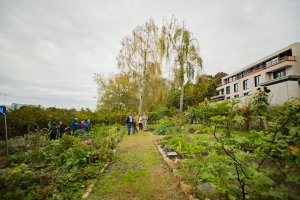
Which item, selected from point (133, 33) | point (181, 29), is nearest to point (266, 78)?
point (181, 29)

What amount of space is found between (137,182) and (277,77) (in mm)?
33965

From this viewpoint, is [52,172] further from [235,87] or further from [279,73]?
[235,87]

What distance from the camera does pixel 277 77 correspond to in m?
27.2

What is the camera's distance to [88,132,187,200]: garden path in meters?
3.20

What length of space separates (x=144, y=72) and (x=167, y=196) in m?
16.8

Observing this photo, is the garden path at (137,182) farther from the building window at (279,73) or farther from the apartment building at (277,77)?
the building window at (279,73)

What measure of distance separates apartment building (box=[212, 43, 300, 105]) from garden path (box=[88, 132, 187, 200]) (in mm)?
14083

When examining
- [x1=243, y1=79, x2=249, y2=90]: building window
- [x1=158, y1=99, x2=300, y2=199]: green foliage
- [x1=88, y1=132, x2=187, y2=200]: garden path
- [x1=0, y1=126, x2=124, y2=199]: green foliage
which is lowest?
[x1=88, y1=132, x2=187, y2=200]: garden path

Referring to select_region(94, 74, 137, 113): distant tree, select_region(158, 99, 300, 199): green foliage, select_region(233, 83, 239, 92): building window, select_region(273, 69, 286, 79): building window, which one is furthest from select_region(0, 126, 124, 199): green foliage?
select_region(233, 83, 239, 92): building window

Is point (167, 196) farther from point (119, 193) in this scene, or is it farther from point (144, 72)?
point (144, 72)

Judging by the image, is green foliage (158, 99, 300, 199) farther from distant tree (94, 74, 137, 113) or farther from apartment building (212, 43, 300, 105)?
distant tree (94, 74, 137, 113)

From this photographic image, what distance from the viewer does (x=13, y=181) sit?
1.85m

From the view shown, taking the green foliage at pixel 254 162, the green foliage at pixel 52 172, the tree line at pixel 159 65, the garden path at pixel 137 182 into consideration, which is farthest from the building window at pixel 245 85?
the green foliage at pixel 52 172

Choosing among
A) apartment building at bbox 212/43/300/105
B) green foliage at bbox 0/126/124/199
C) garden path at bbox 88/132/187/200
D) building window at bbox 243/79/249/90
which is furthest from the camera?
building window at bbox 243/79/249/90
